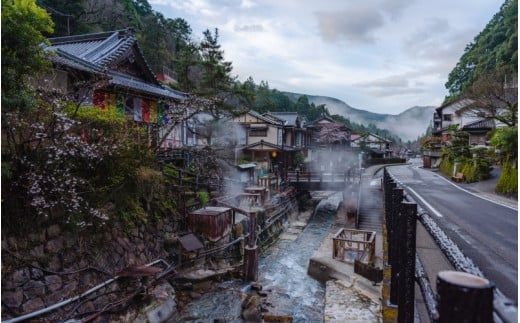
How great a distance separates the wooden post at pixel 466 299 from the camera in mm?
983

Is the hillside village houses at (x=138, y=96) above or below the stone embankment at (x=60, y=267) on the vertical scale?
above

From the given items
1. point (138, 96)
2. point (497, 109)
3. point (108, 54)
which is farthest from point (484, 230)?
point (497, 109)

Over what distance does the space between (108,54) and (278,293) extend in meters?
14.3

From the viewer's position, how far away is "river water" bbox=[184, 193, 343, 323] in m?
11.9

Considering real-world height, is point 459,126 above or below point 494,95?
below

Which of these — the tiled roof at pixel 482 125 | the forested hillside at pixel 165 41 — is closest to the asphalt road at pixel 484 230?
the forested hillside at pixel 165 41

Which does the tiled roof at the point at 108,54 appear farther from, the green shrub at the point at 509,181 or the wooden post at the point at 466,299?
the green shrub at the point at 509,181

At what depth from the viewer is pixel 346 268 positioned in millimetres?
14453

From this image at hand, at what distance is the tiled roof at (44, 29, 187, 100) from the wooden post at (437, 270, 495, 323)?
14536mm

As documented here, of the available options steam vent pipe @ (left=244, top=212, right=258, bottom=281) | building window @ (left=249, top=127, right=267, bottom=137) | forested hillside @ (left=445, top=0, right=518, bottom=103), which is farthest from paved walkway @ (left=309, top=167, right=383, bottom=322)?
forested hillside @ (left=445, top=0, right=518, bottom=103)

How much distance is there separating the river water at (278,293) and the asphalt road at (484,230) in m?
5.93

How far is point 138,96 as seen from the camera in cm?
1866

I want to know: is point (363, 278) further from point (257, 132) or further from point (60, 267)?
point (257, 132)

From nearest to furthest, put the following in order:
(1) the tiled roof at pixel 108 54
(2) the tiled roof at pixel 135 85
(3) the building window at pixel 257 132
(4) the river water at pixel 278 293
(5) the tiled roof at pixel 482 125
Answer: (4) the river water at pixel 278 293 → (1) the tiled roof at pixel 108 54 → (2) the tiled roof at pixel 135 85 → (5) the tiled roof at pixel 482 125 → (3) the building window at pixel 257 132
